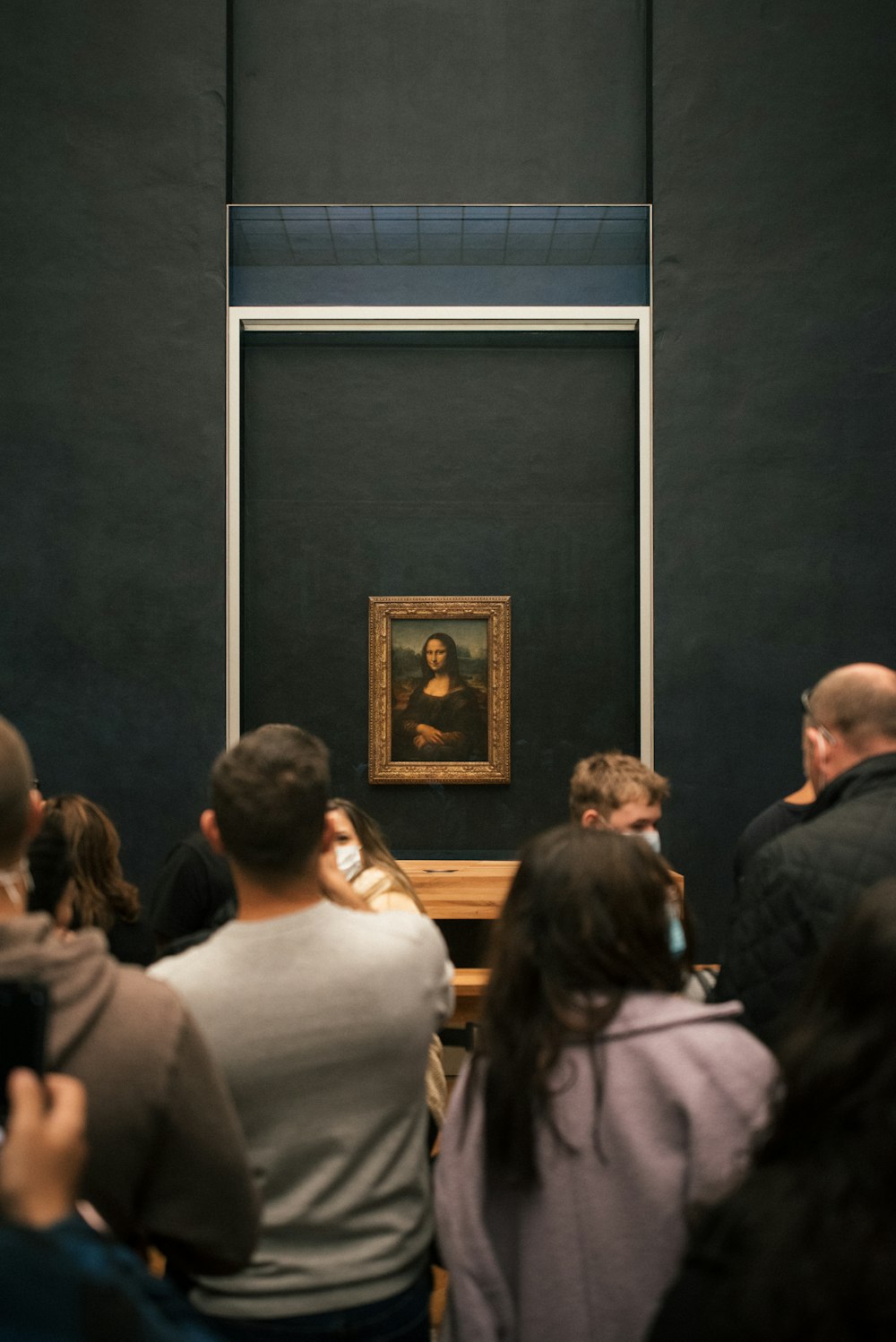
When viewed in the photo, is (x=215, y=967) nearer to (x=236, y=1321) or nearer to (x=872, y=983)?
(x=236, y=1321)

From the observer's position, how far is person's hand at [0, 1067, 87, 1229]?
1243mm

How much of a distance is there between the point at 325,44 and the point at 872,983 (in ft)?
28.5

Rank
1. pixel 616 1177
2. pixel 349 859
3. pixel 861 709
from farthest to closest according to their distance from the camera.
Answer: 1. pixel 349 859
2. pixel 861 709
3. pixel 616 1177

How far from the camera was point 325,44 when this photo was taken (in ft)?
27.5

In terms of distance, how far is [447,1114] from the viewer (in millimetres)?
2332

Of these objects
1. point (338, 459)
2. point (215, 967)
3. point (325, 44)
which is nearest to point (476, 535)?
point (338, 459)

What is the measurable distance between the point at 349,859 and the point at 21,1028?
2.95 metres

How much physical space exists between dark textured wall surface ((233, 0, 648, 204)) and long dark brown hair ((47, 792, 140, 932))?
5765 millimetres

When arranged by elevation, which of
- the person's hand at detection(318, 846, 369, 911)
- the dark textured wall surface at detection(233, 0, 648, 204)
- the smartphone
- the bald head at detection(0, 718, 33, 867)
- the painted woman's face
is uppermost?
the dark textured wall surface at detection(233, 0, 648, 204)

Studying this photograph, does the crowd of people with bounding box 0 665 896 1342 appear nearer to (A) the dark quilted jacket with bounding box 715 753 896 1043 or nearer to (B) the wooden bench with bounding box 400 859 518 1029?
(A) the dark quilted jacket with bounding box 715 753 896 1043

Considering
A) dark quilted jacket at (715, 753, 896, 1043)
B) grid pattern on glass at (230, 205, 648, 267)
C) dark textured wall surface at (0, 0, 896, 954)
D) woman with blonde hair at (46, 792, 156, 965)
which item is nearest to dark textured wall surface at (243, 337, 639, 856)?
dark textured wall surface at (0, 0, 896, 954)

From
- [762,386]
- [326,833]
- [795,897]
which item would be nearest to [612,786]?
[795,897]

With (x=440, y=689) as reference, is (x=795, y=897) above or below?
below

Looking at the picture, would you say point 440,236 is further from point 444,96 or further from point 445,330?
point 444,96
